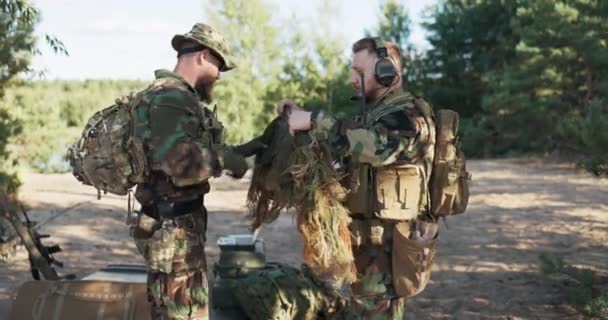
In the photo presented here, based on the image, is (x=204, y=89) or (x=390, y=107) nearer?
(x=390, y=107)

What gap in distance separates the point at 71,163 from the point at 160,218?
0.68 m

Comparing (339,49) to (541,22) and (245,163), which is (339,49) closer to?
(541,22)

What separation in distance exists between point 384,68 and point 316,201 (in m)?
0.82

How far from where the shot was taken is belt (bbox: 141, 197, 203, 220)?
12.5 feet

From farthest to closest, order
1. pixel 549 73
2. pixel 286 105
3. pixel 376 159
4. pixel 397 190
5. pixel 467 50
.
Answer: pixel 467 50, pixel 549 73, pixel 286 105, pixel 397 190, pixel 376 159

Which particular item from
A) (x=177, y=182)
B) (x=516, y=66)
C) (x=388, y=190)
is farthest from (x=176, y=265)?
(x=516, y=66)

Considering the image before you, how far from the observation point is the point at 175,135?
3598 millimetres

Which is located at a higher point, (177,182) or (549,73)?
(549,73)

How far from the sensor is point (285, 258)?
910cm

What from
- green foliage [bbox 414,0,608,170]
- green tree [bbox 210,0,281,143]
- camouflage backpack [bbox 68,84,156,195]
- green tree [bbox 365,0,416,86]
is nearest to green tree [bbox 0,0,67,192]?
camouflage backpack [bbox 68,84,156,195]

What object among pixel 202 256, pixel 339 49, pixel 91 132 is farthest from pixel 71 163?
pixel 339 49

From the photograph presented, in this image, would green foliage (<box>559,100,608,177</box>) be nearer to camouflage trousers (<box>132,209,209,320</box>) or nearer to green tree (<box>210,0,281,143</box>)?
camouflage trousers (<box>132,209,209,320</box>)

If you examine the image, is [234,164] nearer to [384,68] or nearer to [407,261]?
[384,68]

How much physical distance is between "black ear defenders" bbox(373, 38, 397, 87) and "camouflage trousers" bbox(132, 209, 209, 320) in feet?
4.26
